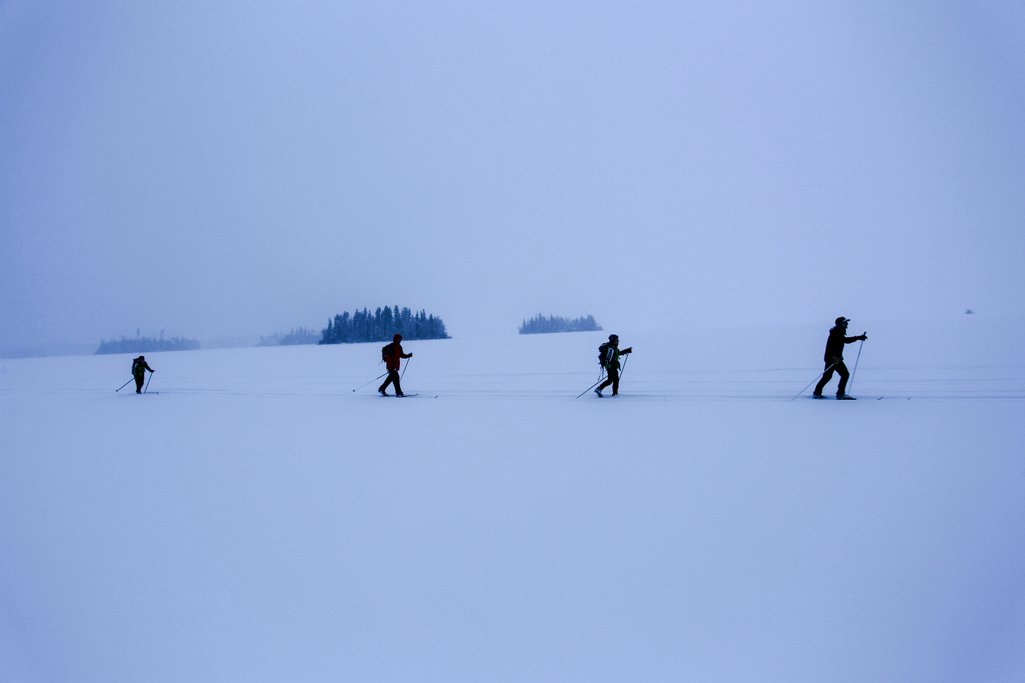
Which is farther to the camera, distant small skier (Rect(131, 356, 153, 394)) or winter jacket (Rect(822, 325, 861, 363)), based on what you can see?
distant small skier (Rect(131, 356, 153, 394))

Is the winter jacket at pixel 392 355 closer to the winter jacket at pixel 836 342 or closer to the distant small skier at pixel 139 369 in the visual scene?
the distant small skier at pixel 139 369

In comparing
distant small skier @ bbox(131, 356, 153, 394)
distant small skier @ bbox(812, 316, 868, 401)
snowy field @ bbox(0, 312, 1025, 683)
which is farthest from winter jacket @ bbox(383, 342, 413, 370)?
distant small skier @ bbox(812, 316, 868, 401)

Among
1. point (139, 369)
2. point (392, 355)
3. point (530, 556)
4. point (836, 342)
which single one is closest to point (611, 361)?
point (836, 342)

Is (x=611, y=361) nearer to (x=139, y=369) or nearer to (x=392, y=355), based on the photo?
(x=392, y=355)

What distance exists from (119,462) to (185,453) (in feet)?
2.58

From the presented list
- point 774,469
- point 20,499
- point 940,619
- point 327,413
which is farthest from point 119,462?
point 940,619

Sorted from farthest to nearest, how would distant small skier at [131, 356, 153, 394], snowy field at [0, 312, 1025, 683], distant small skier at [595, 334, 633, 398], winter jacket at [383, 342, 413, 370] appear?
distant small skier at [131, 356, 153, 394]
winter jacket at [383, 342, 413, 370]
distant small skier at [595, 334, 633, 398]
snowy field at [0, 312, 1025, 683]

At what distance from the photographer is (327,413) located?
37.6 ft

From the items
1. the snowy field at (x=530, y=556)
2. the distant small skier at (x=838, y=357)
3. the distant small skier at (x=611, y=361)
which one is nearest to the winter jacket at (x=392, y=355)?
the distant small skier at (x=611, y=361)

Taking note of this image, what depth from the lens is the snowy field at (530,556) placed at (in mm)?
2945

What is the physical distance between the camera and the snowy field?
295 centimetres

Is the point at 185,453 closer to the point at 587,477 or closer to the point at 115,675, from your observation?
the point at 115,675

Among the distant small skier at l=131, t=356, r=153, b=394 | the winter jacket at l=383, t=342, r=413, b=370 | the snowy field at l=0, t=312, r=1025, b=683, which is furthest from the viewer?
the distant small skier at l=131, t=356, r=153, b=394

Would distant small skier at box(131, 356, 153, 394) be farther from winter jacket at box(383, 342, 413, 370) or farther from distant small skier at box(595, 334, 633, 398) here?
distant small skier at box(595, 334, 633, 398)
